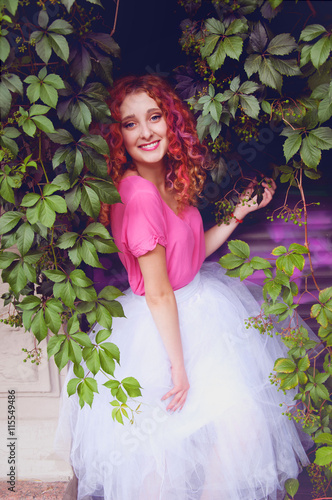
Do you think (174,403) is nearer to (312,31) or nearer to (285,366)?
(285,366)

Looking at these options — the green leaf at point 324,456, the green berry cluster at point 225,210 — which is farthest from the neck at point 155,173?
the green leaf at point 324,456

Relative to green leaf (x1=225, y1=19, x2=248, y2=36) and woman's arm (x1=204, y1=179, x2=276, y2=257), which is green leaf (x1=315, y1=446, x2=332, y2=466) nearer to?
woman's arm (x1=204, y1=179, x2=276, y2=257)

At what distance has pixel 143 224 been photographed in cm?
149

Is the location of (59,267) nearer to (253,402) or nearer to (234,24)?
(253,402)

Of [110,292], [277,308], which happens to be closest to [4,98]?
[110,292]

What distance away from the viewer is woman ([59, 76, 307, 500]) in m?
1.55

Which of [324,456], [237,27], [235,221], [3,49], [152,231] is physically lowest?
[324,456]

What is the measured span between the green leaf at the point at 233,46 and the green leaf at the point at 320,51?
0.22 meters

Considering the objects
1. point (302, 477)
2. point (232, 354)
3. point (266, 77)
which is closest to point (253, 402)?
point (232, 354)

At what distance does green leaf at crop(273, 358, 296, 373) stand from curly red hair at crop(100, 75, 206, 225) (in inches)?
27.6

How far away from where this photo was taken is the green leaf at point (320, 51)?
4.23 feet

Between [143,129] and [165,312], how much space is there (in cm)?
68

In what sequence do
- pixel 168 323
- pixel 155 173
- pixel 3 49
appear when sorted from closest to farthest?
pixel 3 49 → pixel 168 323 → pixel 155 173

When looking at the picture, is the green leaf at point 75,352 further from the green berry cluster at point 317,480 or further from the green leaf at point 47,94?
the green berry cluster at point 317,480
